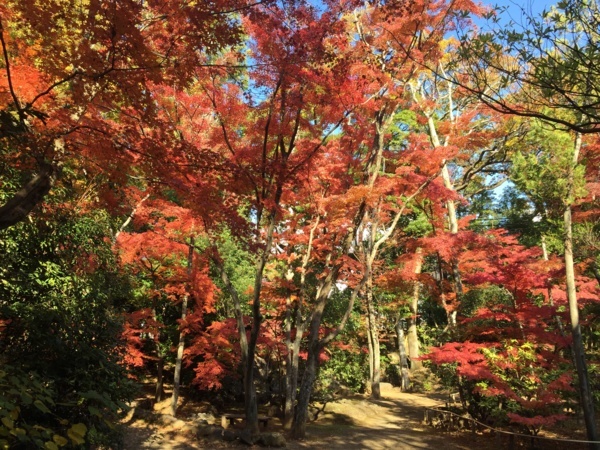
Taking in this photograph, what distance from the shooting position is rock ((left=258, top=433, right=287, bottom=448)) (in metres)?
8.15

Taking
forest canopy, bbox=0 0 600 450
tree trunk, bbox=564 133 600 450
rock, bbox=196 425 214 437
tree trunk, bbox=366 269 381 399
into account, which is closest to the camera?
forest canopy, bbox=0 0 600 450

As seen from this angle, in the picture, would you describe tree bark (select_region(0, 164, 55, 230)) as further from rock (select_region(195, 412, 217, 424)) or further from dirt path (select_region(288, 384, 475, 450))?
rock (select_region(195, 412, 217, 424))

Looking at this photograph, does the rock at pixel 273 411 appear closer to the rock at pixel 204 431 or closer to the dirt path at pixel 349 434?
the dirt path at pixel 349 434

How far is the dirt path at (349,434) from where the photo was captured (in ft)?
28.3

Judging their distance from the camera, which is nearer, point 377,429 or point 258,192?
point 258,192

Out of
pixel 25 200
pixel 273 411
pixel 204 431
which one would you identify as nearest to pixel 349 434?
pixel 273 411

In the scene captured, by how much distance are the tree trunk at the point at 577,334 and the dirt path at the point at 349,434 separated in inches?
103

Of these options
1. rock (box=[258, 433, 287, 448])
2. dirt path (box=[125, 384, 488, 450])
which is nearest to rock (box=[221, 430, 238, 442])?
dirt path (box=[125, 384, 488, 450])

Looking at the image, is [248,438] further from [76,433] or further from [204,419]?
[76,433]

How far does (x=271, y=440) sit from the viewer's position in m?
8.20

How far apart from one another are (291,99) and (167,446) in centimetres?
784

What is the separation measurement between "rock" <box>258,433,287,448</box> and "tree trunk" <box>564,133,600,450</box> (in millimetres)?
6137

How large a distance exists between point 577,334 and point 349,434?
6.08m

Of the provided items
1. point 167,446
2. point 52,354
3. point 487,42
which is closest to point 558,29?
point 487,42
